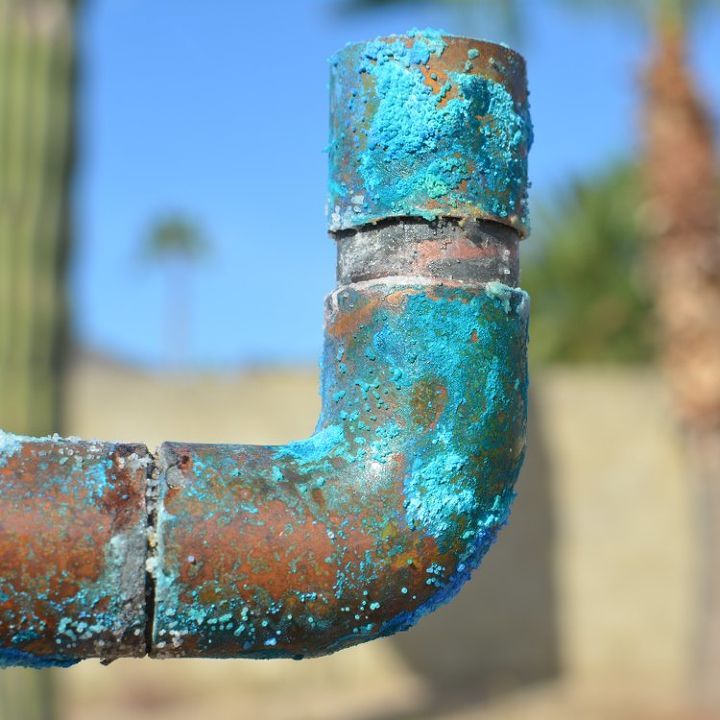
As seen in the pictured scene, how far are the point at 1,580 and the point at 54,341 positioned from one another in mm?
3489

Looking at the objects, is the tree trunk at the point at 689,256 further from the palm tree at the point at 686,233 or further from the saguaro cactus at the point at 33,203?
the saguaro cactus at the point at 33,203

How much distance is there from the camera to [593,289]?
30.3ft

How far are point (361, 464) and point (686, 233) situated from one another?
20.7 ft

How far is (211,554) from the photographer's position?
1073mm

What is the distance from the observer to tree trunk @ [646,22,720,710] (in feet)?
22.8

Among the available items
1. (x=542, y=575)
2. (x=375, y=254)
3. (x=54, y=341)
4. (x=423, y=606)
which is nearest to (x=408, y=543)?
(x=423, y=606)

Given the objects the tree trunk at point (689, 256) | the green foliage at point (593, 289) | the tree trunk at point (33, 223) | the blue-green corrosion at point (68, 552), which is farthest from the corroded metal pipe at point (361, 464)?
the green foliage at point (593, 289)

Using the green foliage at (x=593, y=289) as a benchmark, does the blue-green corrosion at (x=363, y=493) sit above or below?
below

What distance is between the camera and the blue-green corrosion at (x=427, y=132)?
120 cm

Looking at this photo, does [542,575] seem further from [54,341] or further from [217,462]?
[217,462]

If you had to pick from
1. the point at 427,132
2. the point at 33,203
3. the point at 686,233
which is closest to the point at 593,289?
the point at 686,233

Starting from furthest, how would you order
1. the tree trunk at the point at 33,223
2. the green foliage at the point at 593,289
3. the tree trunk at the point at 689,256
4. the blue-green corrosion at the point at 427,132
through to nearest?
the green foliage at the point at 593,289 → the tree trunk at the point at 689,256 → the tree trunk at the point at 33,223 → the blue-green corrosion at the point at 427,132

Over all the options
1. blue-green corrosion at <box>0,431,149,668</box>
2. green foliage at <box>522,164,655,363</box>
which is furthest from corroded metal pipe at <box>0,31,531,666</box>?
green foliage at <box>522,164,655,363</box>

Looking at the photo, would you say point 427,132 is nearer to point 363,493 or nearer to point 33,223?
point 363,493
